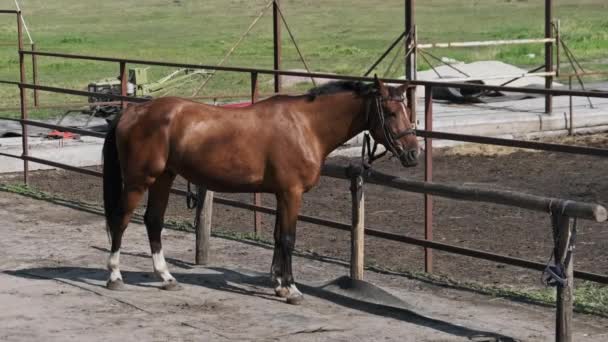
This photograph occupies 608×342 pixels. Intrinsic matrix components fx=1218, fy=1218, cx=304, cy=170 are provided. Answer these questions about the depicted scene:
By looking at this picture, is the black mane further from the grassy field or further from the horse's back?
the grassy field

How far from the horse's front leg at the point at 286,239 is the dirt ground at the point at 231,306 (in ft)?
0.28

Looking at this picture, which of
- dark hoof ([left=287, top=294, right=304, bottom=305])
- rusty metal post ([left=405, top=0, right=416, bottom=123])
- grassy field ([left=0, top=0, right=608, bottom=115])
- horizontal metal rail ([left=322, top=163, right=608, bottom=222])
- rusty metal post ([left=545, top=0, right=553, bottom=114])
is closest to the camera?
horizontal metal rail ([left=322, top=163, right=608, bottom=222])

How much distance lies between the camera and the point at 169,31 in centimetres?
5166

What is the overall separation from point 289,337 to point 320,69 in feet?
82.5

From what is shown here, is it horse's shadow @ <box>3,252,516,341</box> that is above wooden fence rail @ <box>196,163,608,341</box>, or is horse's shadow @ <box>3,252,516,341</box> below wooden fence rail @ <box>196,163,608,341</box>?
below

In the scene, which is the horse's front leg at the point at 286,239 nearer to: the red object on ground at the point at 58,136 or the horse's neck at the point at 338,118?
the horse's neck at the point at 338,118

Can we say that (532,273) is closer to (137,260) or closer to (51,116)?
(137,260)

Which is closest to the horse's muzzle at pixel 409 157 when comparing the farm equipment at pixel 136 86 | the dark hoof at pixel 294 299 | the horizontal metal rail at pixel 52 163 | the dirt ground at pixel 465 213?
the dark hoof at pixel 294 299

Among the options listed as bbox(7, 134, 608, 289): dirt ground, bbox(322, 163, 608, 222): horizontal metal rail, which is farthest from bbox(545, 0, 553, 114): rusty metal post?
bbox(322, 163, 608, 222): horizontal metal rail

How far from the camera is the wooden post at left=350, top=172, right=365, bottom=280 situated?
28.1 ft

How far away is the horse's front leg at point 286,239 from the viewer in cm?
824

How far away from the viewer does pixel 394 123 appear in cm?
812

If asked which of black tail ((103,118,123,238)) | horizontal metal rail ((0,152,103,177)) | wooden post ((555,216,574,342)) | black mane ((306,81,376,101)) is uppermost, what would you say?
black mane ((306,81,376,101))

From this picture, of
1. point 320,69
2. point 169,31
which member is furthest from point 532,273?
point 169,31
